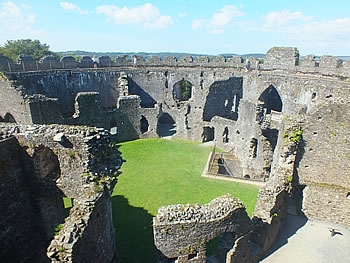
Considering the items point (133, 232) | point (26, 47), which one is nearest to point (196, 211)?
point (133, 232)

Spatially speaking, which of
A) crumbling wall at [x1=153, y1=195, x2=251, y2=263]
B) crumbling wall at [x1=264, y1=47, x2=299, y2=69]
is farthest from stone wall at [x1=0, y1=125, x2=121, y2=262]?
crumbling wall at [x1=264, y1=47, x2=299, y2=69]

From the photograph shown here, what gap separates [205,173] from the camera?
16672 mm

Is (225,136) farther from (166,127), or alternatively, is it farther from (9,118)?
(9,118)

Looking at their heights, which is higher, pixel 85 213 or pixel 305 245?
pixel 85 213

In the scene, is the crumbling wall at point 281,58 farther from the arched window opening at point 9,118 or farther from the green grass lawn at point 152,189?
the arched window opening at point 9,118

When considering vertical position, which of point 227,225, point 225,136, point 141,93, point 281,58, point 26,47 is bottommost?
point 225,136

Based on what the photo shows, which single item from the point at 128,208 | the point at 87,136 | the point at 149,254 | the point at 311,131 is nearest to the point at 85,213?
the point at 87,136

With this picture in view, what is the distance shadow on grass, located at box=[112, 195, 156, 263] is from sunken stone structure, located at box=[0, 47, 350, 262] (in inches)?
50.1

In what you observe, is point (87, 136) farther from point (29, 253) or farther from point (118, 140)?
point (118, 140)

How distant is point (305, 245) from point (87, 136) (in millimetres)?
9259

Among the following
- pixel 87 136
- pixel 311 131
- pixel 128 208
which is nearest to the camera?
pixel 87 136

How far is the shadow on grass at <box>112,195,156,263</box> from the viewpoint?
10.3 m

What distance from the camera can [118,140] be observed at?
74.0 feet

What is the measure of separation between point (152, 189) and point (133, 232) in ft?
11.7
